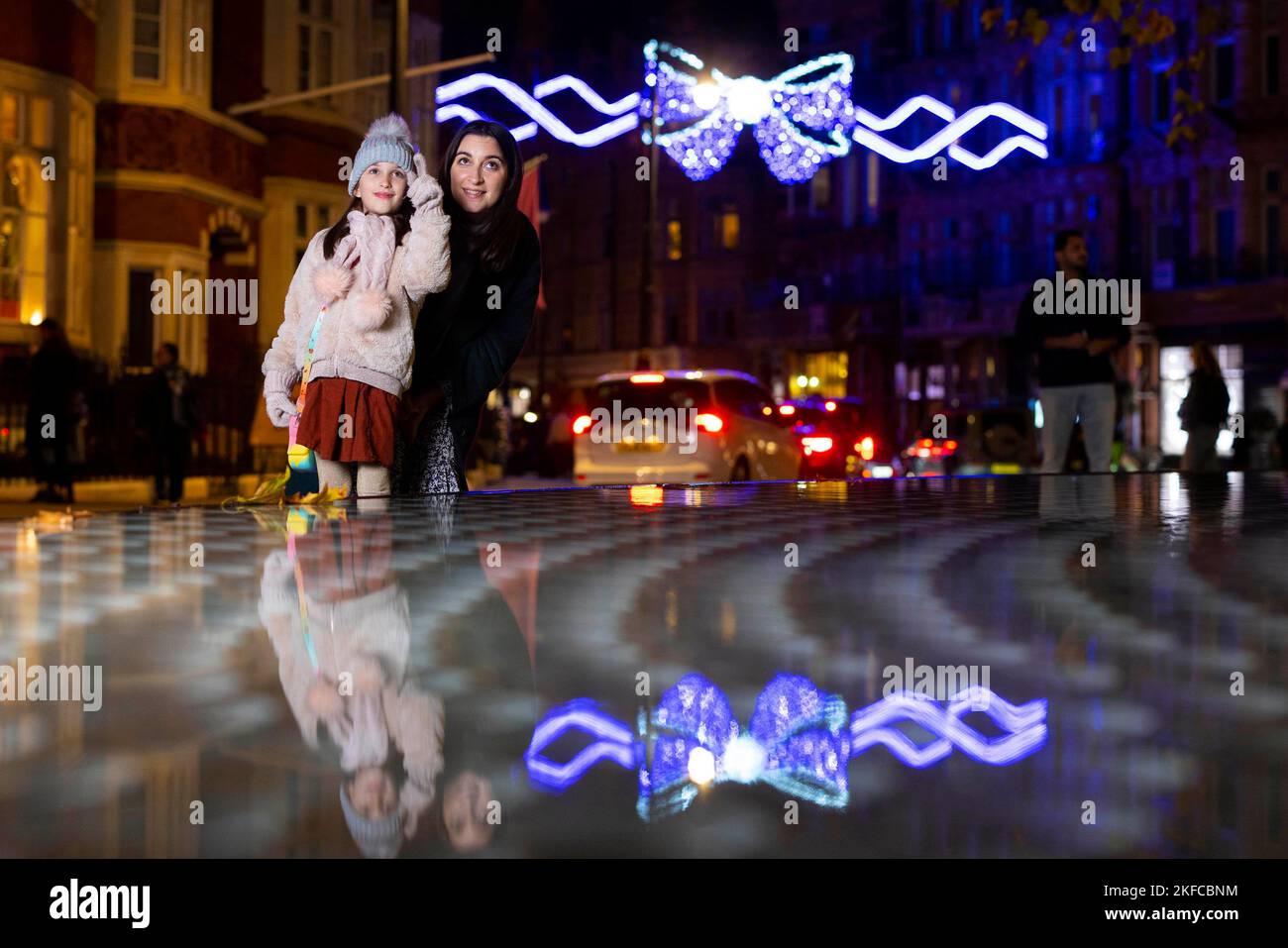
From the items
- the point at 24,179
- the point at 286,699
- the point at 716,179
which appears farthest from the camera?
the point at 716,179

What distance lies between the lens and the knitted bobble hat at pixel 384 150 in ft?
16.3

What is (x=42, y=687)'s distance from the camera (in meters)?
1.00

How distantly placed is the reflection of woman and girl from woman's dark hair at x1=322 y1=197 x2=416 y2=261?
3349 mm

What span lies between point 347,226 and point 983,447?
21984 mm

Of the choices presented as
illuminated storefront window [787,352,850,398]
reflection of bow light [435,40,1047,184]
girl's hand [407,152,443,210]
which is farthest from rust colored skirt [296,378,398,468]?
illuminated storefront window [787,352,850,398]

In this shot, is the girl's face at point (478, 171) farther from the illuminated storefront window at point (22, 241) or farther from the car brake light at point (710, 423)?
the illuminated storefront window at point (22, 241)

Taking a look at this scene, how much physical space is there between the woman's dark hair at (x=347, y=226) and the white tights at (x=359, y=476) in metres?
0.64

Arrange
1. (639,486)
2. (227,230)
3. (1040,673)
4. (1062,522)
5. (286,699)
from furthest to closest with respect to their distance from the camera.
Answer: (227,230) → (639,486) → (1062,522) → (1040,673) → (286,699)

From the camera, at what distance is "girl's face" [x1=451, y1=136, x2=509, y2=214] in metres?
4.99

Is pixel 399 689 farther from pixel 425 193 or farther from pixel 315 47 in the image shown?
pixel 315 47

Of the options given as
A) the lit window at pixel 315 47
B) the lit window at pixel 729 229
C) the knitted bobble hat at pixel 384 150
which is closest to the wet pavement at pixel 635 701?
the knitted bobble hat at pixel 384 150

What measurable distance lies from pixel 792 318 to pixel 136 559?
51.8m
